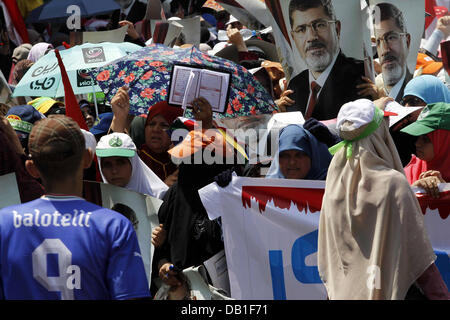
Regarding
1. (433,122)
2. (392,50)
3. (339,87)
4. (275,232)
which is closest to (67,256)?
(275,232)

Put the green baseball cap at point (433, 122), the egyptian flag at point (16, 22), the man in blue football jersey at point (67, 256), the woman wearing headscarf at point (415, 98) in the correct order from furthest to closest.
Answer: the egyptian flag at point (16, 22), the woman wearing headscarf at point (415, 98), the green baseball cap at point (433, 122), the man in blue football jersey at point (67, 256)

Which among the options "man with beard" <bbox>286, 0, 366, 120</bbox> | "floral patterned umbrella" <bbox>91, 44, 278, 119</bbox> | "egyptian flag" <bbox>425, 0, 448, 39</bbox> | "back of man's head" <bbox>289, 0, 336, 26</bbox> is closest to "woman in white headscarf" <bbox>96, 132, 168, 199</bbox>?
"floral patterned umbrella" <bbox>91, 44, 278, 119</bbox>

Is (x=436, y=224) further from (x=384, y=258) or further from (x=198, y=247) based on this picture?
(x=198, y=247)

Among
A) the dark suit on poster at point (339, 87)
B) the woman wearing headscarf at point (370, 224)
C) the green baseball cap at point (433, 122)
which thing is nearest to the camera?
the woman wearing headscarf at point (370, 224)

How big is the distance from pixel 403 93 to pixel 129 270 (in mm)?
4298

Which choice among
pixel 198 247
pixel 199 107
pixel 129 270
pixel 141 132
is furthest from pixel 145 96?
pixel 129 270

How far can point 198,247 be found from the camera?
5.48m

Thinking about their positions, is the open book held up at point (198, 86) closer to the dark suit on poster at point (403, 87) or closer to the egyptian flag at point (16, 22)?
the dark suit on poster at point (403, 87)

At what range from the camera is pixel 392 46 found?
7285 millimetres

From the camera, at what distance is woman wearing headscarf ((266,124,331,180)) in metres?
5.41

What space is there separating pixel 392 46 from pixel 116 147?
8.80ft

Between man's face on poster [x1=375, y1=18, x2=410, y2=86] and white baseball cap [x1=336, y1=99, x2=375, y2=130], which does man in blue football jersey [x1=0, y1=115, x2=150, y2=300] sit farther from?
man's face on poster [x1=375, y1=18, x2=410, y2=86]

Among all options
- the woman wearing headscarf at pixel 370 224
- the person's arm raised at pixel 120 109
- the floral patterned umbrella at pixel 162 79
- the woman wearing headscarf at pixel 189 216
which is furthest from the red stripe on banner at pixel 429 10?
the woman wearing headscarf at pixel 370 224

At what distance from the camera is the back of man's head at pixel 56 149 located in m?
3.50
